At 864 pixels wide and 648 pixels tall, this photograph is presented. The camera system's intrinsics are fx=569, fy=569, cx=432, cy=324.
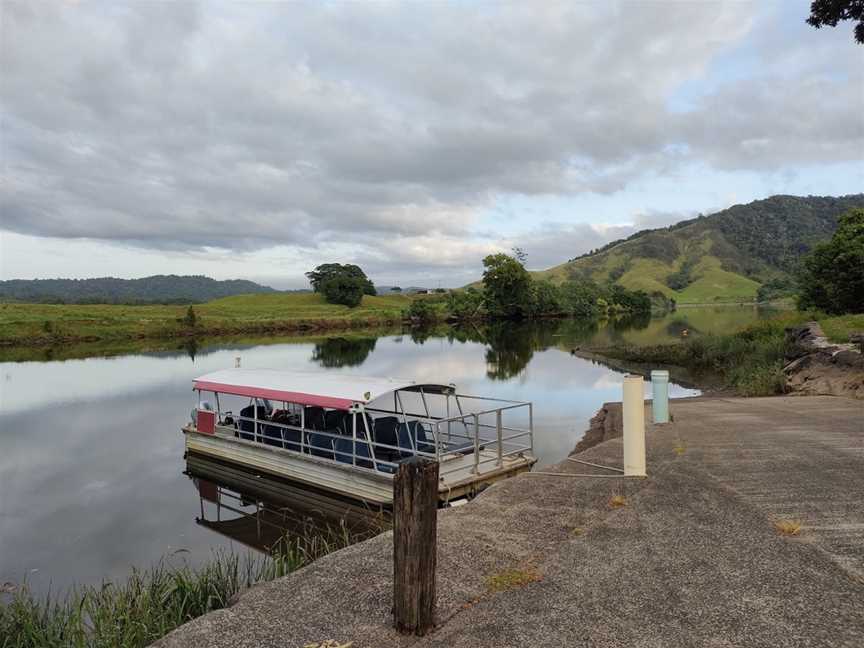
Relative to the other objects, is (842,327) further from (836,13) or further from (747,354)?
(836,13)

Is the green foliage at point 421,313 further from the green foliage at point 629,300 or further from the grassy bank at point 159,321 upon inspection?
the green foliage at point 629,300

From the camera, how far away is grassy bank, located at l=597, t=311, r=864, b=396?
68.3 ft

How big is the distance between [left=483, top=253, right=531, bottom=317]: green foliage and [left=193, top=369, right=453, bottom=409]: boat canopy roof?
94567 mm

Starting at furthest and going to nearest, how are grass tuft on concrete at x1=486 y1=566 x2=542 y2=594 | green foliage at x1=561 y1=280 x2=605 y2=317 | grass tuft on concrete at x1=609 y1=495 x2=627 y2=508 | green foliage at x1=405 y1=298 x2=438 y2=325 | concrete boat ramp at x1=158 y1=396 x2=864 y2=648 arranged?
green foliage at x1=561 y1=280 x2=605 y2=317 < green foliage at x1=405 y1=298 x2=438 y2=325 < grass tuft on concrete at x1=609 y1=495 x2=627 y2=508 < grass tuft on concrete at x1=486 y1=566 x2=542 y2=594 < concrete boat ramp at x1=158 y1=396 x2=864 y2=648

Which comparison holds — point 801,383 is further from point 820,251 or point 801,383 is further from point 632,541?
point 820,251

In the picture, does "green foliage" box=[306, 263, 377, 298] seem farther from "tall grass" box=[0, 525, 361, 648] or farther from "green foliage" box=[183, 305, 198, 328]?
"tall grass" box=[0, 525, 361, 648]

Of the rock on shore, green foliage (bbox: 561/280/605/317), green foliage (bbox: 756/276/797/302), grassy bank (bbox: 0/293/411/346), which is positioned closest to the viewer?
the rock on shore

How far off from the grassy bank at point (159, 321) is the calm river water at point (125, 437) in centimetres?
2121

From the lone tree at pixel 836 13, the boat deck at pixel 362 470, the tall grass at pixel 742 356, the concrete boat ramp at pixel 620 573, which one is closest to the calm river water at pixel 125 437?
the boat deck at pixel 362 470

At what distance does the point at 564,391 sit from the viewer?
26906 millimetres

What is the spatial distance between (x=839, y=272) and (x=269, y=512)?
1303 inches

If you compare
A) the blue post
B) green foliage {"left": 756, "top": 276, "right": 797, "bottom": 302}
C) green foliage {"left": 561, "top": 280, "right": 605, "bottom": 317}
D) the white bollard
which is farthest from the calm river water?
green foliage {"left": 756, "top": 276, "right": 797, "bottom": 302}

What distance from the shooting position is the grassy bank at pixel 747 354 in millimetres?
20830

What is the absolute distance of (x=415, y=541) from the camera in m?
4.28
